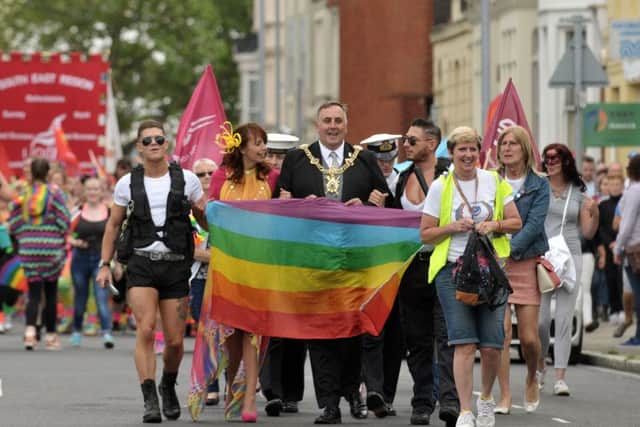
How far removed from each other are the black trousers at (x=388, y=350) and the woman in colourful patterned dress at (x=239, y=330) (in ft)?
2.74

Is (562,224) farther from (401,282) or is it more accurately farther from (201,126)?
(201,126)

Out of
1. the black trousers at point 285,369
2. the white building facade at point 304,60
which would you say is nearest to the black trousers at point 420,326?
the black trousers at point 285,369

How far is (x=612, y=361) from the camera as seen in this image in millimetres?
21641

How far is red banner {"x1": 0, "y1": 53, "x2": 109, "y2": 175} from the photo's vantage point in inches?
1590

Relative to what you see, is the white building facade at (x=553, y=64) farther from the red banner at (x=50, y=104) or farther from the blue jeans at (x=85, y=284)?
the blue jeans at (x=85, y=284)

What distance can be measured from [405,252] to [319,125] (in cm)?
103

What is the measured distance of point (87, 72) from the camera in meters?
40.5

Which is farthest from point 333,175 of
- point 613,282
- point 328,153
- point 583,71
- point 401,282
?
point 613,282

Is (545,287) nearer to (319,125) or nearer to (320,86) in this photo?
(319,125)

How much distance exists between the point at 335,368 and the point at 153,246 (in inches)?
56.9

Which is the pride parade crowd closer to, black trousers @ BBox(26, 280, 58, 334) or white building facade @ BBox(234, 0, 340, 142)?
black trousers @ BBox(26, 280, 58, 334)

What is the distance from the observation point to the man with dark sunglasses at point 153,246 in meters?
14.9

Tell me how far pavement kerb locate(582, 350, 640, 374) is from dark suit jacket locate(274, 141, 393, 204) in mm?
6505

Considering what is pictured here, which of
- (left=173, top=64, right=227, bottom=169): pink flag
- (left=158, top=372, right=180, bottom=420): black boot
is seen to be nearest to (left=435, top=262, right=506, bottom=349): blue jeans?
(left=158, top=372, right=180, bottom=420): black boot
